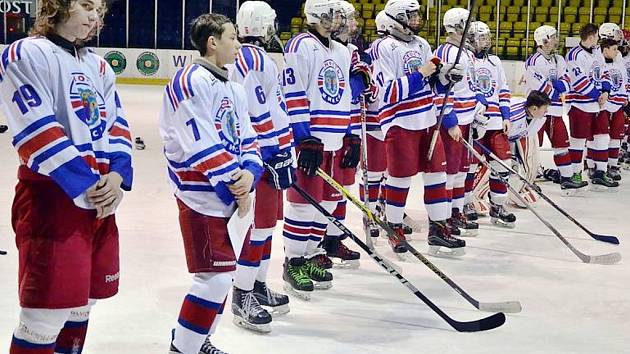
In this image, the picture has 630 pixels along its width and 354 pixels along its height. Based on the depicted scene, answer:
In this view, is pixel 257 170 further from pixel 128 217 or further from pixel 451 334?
pixel 128 217

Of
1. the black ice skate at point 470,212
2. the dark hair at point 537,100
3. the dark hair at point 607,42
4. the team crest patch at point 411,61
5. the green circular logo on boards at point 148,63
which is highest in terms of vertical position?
the dark hair at point 607,42

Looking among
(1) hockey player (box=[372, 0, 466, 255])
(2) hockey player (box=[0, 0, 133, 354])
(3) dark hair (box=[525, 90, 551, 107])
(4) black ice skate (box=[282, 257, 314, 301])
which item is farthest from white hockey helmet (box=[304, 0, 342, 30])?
(3) dark hair (box=[525, 90, 551, 107])

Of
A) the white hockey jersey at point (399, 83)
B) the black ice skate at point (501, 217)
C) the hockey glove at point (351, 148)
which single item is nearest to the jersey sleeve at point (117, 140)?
the hockey glove at point (351, 148)

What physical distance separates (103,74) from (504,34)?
12869 millimetres

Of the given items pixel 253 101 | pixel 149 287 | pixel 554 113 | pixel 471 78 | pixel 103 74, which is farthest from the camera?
pixel 554 113

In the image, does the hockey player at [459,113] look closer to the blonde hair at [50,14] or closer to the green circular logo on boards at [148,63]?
the blonde hair at [50,14]

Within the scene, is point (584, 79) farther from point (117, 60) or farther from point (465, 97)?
point (117, 60)

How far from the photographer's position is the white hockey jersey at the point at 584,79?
22.6 ft

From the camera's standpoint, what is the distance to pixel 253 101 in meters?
3.25

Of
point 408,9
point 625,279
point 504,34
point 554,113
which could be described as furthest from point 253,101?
point 504,34

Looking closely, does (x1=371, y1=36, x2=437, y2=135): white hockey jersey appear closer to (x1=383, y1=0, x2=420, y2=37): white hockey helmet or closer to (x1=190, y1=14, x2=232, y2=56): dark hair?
(x1=383, y1=0, x2=420, y2=37): white hockey helmet

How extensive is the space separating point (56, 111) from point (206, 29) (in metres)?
0.67

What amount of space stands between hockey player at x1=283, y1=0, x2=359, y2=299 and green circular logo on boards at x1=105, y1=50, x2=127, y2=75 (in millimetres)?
11543

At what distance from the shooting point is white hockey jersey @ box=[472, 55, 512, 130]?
17.6 feet
